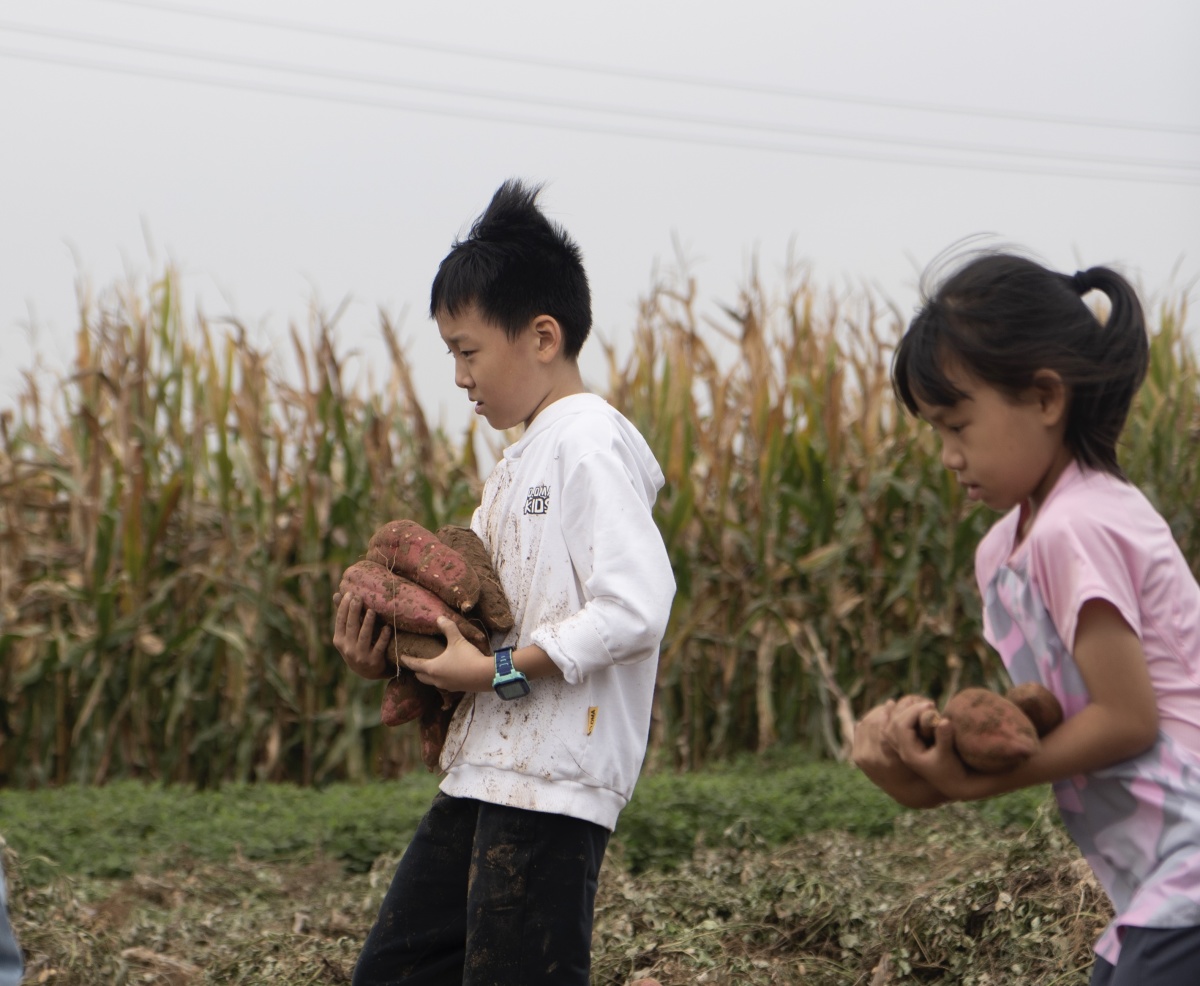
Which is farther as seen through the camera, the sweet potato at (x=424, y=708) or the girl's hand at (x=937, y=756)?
the sweet potato at (x=424, y=708)

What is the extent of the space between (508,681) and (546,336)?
628 millimetres

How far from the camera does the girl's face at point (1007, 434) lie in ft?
5.33

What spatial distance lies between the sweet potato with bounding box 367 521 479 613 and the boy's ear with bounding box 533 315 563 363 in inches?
14.8

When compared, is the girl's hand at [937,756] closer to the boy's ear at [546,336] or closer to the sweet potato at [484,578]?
the sweet potato at [484,578]

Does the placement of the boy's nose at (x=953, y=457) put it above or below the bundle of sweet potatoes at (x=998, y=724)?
above

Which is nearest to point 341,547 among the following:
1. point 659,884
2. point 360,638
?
point 659,884

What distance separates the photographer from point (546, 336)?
7.66ft

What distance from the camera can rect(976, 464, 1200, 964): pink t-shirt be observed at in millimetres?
1505

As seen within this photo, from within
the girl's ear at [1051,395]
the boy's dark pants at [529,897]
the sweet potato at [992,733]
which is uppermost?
the girl's ear at [1051,395]

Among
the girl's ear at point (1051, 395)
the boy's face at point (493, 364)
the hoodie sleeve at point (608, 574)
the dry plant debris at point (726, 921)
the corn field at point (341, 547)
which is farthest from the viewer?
the corn field at point (341, 547)

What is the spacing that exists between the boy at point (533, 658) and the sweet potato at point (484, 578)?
3cm

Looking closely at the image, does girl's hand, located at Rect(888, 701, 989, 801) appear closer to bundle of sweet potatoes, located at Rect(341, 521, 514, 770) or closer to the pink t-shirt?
the pink t-shirt

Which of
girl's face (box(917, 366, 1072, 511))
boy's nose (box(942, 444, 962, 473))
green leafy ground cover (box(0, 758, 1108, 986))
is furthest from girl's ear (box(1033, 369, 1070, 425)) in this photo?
green leafy ground cover (box(0, 758, 1108, 986))

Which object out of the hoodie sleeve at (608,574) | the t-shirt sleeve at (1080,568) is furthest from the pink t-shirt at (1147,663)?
the hoodie sleeve at (608,574)
